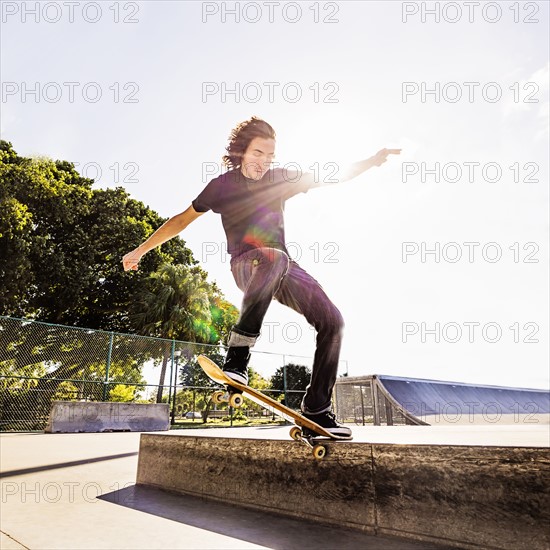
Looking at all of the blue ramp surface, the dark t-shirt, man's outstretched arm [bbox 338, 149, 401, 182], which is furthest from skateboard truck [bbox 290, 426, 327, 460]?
the blue ramp surface

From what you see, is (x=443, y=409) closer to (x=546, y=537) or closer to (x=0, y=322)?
(x=0, y=322)

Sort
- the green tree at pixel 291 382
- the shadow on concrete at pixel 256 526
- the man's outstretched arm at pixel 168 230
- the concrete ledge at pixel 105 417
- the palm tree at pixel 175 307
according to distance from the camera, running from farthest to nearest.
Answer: the palm tree at pixel 175 307 → the green tree at pixel 291 382 → the concrete ledge at pixel 105 417 → the man's outstretched arm at pixel 168 230 → the shadow on concrete at pixel 256 526

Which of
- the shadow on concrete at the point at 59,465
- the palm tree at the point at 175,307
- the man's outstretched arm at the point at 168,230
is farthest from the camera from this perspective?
the palm tree at the point at 175,307

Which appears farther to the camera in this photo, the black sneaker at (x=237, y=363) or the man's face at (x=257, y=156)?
the man's face at (x=257, y=156)

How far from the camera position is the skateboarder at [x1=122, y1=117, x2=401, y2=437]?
261 centimetres

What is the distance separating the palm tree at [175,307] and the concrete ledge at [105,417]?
11.2m

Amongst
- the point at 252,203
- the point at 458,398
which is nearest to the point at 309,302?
the point at 252,203

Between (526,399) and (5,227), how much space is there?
113 feet

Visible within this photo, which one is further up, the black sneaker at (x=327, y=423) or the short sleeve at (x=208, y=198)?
the short sleeve at (x=208, y=198)

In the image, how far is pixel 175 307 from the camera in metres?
24.2

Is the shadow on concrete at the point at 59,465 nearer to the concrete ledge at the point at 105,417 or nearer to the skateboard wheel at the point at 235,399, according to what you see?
the skateboard wheel at the point at 235,399

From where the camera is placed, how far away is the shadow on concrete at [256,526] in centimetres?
219

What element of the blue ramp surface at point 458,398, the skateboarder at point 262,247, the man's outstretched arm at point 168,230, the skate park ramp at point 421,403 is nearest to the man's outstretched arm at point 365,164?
the skateboarder at point 262,247

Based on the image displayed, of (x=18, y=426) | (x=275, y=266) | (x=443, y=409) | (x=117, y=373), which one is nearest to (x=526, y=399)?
(x=443, y=409)
